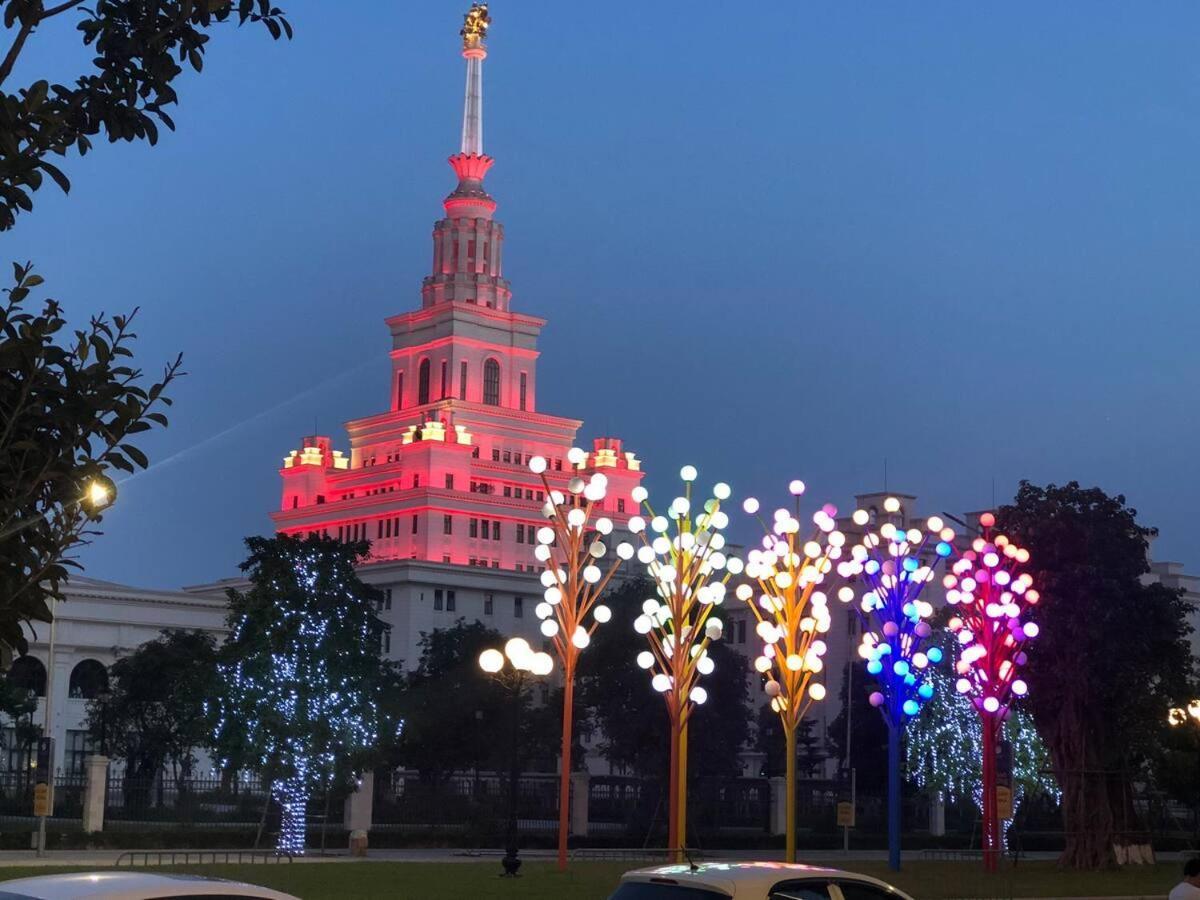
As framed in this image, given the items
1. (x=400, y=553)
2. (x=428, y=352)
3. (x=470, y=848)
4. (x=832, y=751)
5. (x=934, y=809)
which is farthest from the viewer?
(x=428, y=352)

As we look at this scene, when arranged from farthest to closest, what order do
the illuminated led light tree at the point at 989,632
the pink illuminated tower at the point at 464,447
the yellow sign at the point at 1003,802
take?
the pink illuminated tower at the point at 464,447
the illuminated led light tree at the point at 989,632
the yellow sign at the point at 1003,802

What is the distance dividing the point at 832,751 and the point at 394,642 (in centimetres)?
2810

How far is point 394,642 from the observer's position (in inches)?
4136

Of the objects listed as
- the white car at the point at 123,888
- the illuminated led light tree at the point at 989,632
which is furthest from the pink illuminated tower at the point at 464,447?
the white car at the point at 123,888

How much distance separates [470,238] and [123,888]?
11700 cm

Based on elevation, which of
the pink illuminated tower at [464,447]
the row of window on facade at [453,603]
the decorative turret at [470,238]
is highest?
the decorative turret at [470,238]

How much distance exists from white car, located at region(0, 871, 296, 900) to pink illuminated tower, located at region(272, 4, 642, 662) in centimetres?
9866

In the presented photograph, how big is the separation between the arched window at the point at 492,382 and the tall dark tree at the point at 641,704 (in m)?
48.3

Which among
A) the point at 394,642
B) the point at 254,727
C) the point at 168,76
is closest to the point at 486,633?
the point at 394,642

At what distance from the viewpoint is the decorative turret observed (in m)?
123

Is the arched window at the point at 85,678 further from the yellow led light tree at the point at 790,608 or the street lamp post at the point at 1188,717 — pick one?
the yellow led light tree at the point at 790,608

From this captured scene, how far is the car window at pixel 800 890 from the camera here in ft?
40.7

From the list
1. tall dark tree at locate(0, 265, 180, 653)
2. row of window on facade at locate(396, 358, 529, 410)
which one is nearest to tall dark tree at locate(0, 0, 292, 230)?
tall dark tree at locate(0, 265, 180, 653)

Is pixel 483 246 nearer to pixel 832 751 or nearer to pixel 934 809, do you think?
pixel 832 751
